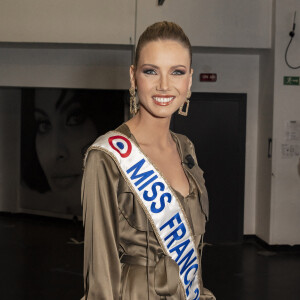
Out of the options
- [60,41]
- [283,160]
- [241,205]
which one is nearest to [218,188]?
[241,205]

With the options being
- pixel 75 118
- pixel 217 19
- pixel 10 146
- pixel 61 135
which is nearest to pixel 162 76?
pixel 217 19

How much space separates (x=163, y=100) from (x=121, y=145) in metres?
0.17

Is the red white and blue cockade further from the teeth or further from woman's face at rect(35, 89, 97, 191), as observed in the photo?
woman's face at rect(35, 89, 97, 191)

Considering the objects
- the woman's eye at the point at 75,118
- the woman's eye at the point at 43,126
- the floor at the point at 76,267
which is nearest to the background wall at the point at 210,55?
the floor at the point at 76,267

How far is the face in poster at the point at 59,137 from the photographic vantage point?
7328 millimetres

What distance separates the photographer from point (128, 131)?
55.9 inches

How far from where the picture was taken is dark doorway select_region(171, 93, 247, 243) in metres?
6.30

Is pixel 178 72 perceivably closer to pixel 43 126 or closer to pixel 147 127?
pixel 147 127

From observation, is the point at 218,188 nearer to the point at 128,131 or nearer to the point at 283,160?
the point at 283,160

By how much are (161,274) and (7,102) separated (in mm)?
7148

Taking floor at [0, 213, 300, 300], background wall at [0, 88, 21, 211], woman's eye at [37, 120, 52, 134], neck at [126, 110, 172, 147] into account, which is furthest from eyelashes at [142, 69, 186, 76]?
background wall at [0, 88, 21, 211]

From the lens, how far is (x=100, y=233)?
4.11ft

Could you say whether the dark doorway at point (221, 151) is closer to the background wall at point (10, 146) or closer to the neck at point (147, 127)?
the background wall at point (10, 146)

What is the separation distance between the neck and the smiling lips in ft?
0.20
